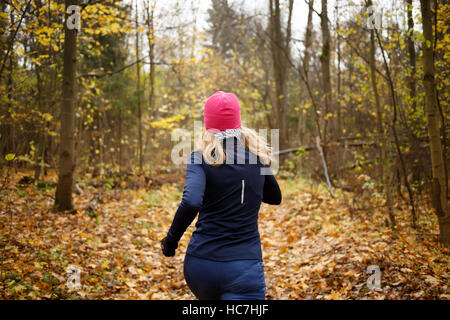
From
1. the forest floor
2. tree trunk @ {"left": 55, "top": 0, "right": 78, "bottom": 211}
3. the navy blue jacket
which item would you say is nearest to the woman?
the navy blue jacket

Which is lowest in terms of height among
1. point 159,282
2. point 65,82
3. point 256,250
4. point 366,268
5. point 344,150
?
point 159,282

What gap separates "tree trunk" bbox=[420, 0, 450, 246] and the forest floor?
63 cm

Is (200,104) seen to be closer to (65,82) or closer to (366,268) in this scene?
(65,82)

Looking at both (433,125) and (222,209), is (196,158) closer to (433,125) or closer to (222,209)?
(222,209)

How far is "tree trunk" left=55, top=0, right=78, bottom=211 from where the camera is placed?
8.45 m

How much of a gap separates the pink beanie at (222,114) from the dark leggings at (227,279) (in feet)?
3.10

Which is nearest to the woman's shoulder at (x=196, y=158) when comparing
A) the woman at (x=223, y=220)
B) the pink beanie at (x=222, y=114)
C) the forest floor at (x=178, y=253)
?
the woman at (x=223, y=220)

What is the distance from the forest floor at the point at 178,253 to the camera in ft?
16.1

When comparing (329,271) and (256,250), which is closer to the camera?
(256,250)

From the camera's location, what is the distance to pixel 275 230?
889cm

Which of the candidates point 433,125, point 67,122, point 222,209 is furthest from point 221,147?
point 67,122

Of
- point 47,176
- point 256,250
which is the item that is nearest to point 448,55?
point 256,250

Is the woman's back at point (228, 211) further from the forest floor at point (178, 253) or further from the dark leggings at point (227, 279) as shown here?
the forest floor at point (178, 253)
